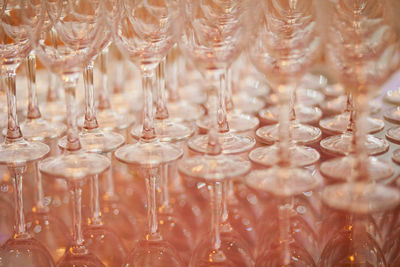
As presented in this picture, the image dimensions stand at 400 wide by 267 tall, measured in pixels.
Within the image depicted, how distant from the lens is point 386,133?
120 centimetres

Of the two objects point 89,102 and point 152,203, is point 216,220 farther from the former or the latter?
point 89,102

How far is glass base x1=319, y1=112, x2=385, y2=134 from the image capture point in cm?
124

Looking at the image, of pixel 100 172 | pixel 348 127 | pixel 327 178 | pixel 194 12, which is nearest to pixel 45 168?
pixel 100 172

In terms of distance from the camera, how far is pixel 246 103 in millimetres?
1572

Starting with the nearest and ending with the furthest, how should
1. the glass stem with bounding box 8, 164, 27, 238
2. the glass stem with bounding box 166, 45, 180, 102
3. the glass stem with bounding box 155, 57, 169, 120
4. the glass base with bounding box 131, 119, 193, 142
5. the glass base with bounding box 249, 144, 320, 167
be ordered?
the glass stem with bounding box 8, 164, 27, 238
the glass base with bounding box 249, 144, 320, 167
the glass base with bounding box 131, 119, 193, 142
the glass stem with bounding box 155, 57, 169, 120
the glass stem with bounding box 166, 45, 180, 102

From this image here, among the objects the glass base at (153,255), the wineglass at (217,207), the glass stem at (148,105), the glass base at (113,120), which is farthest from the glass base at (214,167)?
the glass base at (113,120)

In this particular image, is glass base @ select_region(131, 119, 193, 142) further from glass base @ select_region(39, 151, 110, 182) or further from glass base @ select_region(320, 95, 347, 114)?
glass base @ select_region(320, 95, 347, 114)

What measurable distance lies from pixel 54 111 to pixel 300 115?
0.64 m

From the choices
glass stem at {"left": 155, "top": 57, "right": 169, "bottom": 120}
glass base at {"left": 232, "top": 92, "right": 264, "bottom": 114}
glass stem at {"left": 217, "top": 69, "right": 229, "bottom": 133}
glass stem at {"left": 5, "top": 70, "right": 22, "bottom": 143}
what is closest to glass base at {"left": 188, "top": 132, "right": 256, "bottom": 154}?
glass stem at {"left": 217, "top": 69, "right": 229, "bottom": 133}

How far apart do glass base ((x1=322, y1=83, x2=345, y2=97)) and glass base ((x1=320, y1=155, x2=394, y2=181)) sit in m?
0.56

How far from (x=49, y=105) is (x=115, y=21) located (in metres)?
0.60

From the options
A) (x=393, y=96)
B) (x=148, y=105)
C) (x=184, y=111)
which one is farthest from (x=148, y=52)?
(x=393, y=96)

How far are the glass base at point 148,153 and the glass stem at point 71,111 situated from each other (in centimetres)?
9

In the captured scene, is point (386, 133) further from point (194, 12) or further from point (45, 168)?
point (45, 168)
